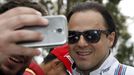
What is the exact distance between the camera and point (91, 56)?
193cm

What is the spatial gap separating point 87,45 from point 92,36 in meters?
0.06

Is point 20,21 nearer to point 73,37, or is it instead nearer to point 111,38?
point 73,37

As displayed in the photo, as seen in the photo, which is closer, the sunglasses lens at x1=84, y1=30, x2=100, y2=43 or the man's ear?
the sunglasses lens at x1=84, y1=30, x2=100, y2=43

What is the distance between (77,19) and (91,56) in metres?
0.22

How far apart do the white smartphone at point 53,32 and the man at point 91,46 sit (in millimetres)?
925

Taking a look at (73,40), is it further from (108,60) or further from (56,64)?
(56,64)

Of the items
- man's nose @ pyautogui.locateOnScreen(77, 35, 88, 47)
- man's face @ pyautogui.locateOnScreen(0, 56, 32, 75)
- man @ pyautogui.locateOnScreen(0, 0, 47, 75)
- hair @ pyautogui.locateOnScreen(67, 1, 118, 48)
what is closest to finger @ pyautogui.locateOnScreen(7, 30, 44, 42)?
man @ pyautogui.locateOnScreen(0, 0, 47, 75)

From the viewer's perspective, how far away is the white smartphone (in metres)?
0.94

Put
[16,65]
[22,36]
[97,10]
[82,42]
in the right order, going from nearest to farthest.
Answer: [22,36] → [16,65] → [82,42] → [97,10]

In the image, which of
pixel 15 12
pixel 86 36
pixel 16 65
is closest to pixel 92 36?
pixel 86 36

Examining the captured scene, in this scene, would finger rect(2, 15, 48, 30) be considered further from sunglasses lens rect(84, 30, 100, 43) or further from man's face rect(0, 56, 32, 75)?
sunglasses lens rect(84, 30, 100, 43)

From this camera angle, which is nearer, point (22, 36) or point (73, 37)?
point (22, 36)

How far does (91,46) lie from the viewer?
192 centimetres

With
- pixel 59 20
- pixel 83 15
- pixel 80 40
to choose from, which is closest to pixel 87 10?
pixel 83 15
